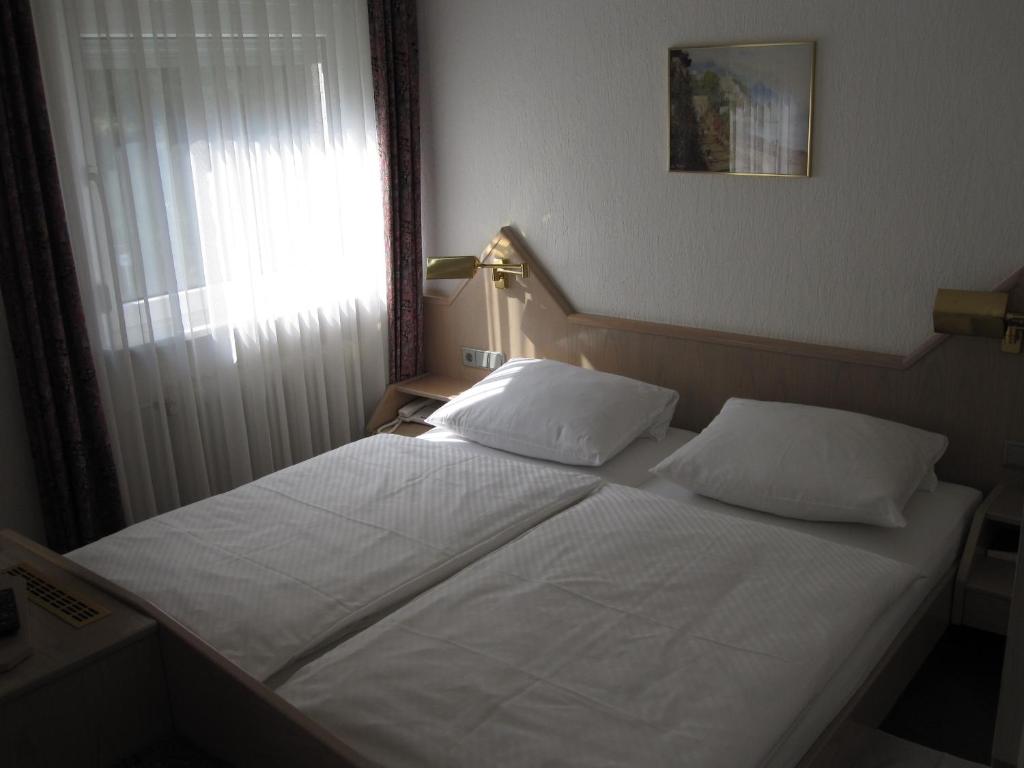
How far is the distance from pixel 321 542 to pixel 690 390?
4.82ft

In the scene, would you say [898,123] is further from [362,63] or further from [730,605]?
[362,63]

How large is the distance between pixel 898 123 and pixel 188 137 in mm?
2215

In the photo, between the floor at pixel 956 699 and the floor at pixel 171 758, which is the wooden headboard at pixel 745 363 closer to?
the floor at pixel 956 699

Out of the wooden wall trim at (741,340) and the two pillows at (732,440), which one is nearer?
the two pillows at (732,440)

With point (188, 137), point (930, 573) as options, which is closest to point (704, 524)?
point (930, 573)

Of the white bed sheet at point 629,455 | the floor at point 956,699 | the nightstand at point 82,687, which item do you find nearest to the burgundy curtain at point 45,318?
the nightstand at point 82,687

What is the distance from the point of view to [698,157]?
10.3ft

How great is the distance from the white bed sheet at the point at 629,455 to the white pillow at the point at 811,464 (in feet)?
0.46

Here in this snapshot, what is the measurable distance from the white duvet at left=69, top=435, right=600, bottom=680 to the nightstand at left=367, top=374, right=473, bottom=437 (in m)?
0.72

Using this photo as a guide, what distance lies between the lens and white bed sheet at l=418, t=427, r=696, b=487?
293cm

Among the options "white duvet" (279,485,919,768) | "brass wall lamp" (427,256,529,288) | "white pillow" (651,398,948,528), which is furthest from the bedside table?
"brass wall lamp" (427,256,529,288)

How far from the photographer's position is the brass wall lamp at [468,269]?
357 cm

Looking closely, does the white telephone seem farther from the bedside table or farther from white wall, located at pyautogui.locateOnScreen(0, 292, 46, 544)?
the bedside table


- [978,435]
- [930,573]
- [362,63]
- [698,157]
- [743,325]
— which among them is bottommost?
[930,573]
